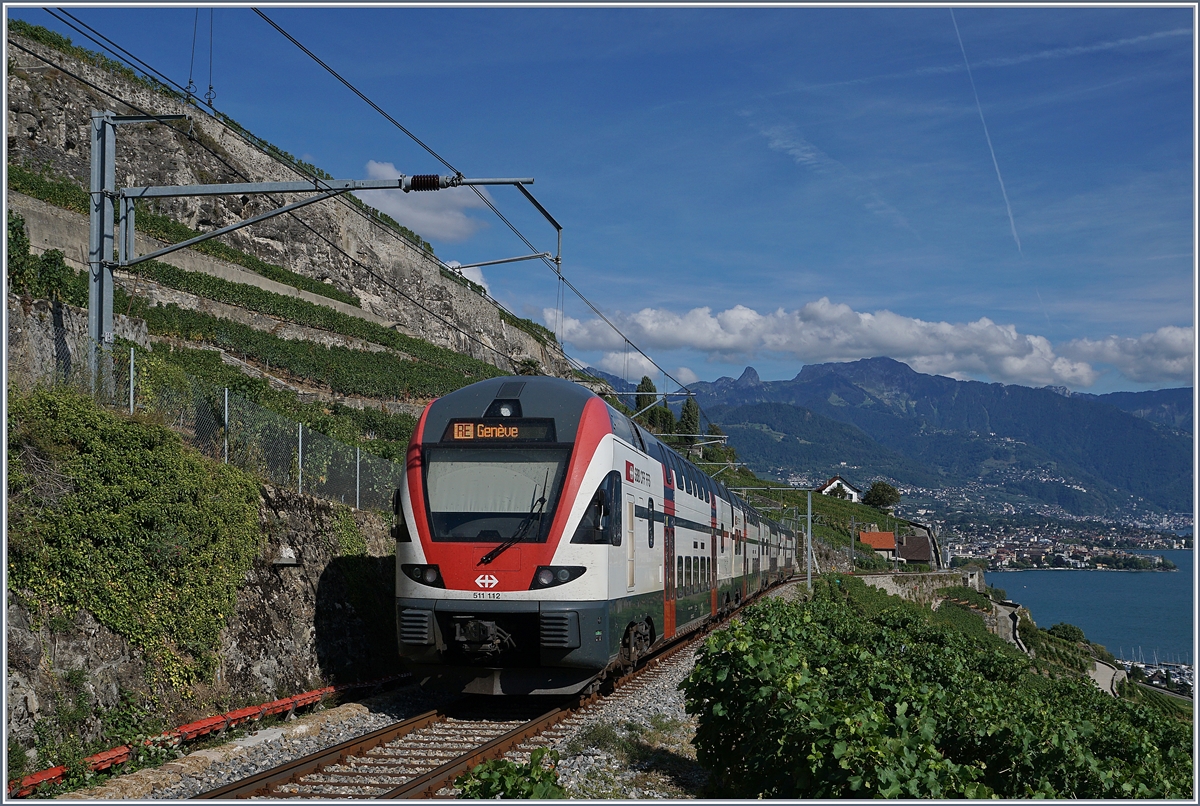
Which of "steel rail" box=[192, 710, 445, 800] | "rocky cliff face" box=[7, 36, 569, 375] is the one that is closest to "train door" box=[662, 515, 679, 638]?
"steel rail" box=[192, 710, 445, 800]

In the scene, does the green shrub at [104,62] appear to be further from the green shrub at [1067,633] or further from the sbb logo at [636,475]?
the green shrub at [1067,633]

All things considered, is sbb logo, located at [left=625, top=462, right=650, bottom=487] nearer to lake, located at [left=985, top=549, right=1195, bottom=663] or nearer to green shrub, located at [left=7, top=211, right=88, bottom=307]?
green shrub, located at [left=7, top=211, right=88, bottom=307]

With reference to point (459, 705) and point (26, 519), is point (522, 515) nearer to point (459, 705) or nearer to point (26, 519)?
point (459, 705)

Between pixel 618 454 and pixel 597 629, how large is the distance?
2.47 metres

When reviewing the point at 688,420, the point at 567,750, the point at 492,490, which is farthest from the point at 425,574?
the point at 688,420

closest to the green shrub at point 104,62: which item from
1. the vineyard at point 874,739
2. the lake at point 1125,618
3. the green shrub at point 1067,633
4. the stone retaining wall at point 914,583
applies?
the vineyard at point 874,739

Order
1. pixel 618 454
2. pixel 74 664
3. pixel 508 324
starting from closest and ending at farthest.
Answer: pixel 74 664, pixel 618 454, pixel 508 324

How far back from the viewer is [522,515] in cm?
1204

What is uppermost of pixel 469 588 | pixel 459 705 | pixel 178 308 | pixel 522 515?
pixel 178 308

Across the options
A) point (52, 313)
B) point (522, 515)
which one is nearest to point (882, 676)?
point (522, 515)

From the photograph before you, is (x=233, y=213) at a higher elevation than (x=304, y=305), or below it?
higher

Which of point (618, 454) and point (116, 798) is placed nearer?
point (116, 798)

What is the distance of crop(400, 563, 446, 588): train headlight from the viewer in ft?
39.3

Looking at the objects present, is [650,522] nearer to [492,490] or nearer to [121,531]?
[492,490]
